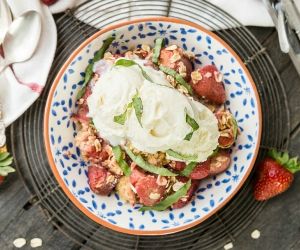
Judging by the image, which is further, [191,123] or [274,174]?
[274,174]

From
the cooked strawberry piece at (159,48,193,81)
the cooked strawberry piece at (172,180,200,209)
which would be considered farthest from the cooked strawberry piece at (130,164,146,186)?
the cooked strawberry piece at (159,48,193,81)

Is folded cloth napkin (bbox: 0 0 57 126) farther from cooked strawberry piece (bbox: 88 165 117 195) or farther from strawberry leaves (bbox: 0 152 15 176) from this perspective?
cooked strawberry piece (bbox: 88 165 117 195)

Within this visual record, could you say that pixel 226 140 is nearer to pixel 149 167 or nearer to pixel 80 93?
pixel 149 167

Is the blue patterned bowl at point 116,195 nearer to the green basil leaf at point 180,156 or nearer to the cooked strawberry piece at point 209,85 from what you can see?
the cooked strawberry piece at point 209,85

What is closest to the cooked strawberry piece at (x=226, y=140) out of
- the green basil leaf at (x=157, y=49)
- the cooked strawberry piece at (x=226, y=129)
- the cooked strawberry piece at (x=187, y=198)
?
the cooked strawberry piece at (x=226, y=129)

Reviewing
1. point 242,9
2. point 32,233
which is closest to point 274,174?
point 242,9

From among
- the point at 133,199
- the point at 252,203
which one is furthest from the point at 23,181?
the point at 252,203
